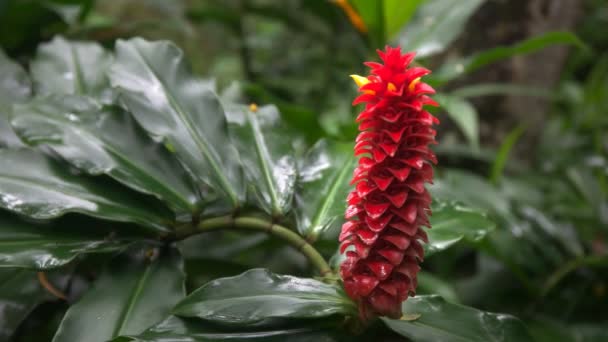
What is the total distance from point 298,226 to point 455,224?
0.80ft

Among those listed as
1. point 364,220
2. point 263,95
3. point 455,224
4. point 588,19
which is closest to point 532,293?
point 455,224

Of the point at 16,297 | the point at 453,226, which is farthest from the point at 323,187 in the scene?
the point at 16,297

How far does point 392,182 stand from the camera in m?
0.61

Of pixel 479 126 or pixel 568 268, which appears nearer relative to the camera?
pixel 568 268

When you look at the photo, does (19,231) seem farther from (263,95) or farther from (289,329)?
(263,95)

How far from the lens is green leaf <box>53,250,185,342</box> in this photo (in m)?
0.67

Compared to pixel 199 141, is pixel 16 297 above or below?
below

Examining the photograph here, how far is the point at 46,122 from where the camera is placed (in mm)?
854

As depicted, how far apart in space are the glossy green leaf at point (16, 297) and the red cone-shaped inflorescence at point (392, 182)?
486mm

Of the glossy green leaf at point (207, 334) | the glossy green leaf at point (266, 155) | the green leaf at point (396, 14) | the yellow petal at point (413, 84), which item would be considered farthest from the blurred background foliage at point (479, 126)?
the yellow petal at point (413, 84)

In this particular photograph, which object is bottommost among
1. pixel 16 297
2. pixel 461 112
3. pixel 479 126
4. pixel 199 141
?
pixel 16 297

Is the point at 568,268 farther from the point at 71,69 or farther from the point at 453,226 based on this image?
the point at 71,69

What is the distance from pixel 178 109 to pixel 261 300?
40 centimetres

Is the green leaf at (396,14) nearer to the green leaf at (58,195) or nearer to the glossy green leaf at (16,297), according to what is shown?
the green leaf at (58,195)
